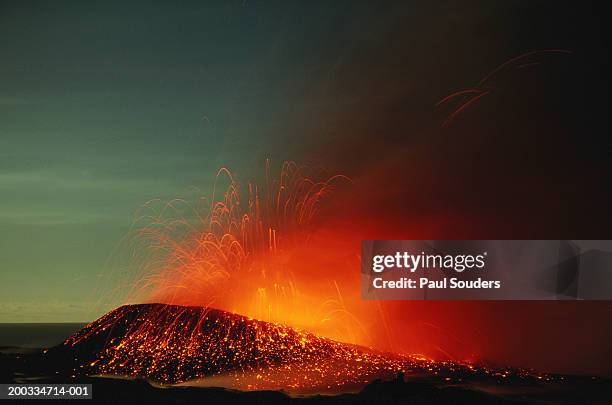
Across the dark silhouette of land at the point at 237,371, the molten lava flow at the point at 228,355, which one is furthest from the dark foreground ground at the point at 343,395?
the molten lava flow at the point at 228,355

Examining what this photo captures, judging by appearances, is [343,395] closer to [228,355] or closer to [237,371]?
[237,371]

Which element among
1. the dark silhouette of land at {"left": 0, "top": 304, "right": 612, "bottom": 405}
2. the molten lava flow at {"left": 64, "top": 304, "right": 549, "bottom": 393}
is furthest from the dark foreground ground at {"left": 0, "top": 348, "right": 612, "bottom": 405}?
the molten lava flow at {"left": 64, "top": 304, "right": 549, "bottom": 393}

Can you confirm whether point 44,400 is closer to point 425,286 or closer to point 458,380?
point 425,286

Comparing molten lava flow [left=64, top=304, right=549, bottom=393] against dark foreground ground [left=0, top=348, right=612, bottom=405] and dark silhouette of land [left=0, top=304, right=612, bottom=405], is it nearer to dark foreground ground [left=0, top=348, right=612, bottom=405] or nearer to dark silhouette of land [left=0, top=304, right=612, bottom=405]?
dark silhouette of land [left=0, top=304, right=612, bottom=405]

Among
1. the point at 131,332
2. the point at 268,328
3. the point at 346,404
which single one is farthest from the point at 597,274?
the point at 131,332

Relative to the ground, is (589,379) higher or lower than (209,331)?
lower

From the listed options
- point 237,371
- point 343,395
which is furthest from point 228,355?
point 343,395

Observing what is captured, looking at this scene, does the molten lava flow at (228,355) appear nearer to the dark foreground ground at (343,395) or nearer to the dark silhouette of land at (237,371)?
the dark silhouette of land at (237,371)
